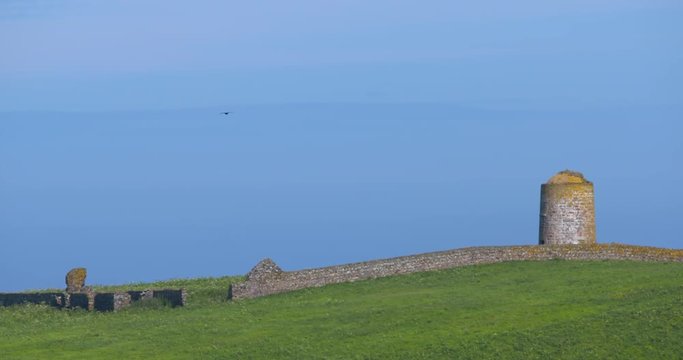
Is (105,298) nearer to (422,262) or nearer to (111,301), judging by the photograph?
(111,301)

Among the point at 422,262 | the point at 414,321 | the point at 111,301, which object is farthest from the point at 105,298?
the point at 414,321

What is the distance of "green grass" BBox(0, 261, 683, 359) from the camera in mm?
49500

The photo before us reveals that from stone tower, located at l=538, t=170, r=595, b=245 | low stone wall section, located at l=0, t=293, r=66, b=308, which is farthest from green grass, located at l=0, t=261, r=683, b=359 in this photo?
stone tower, located at l=538, t=170, r=595, b=245

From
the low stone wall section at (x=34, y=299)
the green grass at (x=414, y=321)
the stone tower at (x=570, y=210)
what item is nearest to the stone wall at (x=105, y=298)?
the low stone wall section at (x=34, y=299)

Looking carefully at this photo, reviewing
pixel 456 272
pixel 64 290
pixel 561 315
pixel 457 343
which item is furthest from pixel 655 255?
pixel 64 290

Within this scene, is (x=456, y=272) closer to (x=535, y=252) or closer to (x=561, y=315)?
(x=535, y=252)

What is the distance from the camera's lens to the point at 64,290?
231 ft

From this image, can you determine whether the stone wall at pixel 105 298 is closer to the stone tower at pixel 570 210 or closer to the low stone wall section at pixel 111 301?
the low stone wall section at pixel 111 301

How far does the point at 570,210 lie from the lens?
233 ft

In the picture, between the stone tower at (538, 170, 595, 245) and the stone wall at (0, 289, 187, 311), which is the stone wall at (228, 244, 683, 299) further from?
the stone wall at (0, 289, 187, 311)

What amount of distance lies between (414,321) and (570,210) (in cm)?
1936

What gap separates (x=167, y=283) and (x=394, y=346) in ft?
85.3

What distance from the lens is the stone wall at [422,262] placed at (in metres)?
64.1

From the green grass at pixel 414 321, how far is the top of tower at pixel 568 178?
550 centimetres
